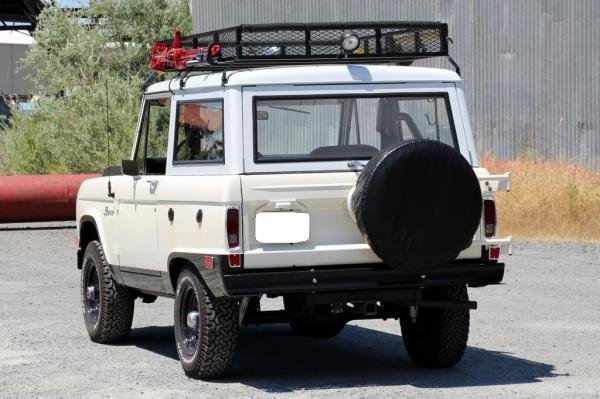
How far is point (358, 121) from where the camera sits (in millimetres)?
9852

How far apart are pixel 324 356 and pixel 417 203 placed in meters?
2.46

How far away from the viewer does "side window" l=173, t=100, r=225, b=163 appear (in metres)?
9.68

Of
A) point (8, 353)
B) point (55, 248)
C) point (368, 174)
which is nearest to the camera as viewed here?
point (368, 174)

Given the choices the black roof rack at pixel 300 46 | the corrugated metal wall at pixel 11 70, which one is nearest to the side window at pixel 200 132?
the black roof rack at pixel 300 46

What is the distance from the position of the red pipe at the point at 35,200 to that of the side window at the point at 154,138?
1633cm

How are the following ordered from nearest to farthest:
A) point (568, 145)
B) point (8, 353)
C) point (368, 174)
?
point (368, 174) < point (8, 353) < point (568, 145)

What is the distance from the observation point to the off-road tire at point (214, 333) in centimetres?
927

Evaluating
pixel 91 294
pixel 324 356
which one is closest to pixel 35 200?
pixel 91 294

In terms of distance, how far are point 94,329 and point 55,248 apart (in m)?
11.5

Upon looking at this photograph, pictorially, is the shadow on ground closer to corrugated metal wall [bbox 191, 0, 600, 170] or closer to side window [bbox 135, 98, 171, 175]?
side window [bbox 135, 98, 171, 175]

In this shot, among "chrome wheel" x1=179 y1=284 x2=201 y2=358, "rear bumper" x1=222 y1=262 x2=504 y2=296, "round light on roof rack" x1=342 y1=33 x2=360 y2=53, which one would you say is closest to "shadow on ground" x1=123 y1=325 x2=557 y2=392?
"chrome wheel" x1=179 y1=284 x2=201 y2=358

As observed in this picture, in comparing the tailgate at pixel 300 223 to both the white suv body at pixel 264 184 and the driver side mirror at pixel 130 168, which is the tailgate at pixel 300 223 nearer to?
the white suv body at pixel 264 184

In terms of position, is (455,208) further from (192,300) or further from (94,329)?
(94,329)

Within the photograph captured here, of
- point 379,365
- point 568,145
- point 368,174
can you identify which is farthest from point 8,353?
point 568,145
